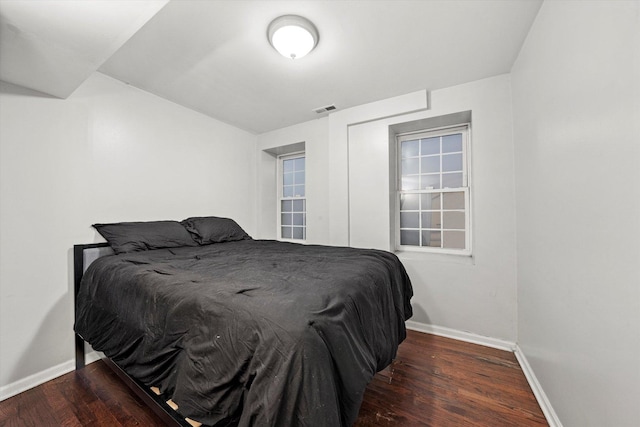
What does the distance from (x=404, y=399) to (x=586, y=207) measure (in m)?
1.49

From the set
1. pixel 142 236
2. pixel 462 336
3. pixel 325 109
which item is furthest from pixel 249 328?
pixel 325 109

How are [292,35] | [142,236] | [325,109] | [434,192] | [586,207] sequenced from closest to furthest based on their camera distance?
[586,207] < [292,35] < [142,236] < [434,192] < [325,109]

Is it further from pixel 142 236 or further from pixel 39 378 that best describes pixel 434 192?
pixel 39 378

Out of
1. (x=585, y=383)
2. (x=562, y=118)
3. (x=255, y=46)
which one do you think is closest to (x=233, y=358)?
(x=585, y=383)

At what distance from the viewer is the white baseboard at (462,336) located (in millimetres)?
2216

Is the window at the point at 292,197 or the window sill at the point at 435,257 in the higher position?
the window at the point at 292,197

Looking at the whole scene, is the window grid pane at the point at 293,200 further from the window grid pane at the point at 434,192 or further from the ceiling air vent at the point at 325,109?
the window grid pane at the point at 434,192

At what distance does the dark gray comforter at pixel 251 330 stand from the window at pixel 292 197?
2372 millimetres

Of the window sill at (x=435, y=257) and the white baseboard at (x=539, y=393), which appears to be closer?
the white baseboard at (x=539, y=393)

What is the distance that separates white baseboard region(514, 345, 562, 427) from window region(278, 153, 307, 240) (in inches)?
116

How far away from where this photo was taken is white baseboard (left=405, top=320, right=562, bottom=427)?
1419mm

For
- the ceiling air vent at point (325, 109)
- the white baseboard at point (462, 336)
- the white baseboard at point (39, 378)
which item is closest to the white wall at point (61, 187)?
the white baseboard at point (39, 378)

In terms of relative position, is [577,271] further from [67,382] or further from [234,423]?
[67,382]

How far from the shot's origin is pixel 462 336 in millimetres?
2420
